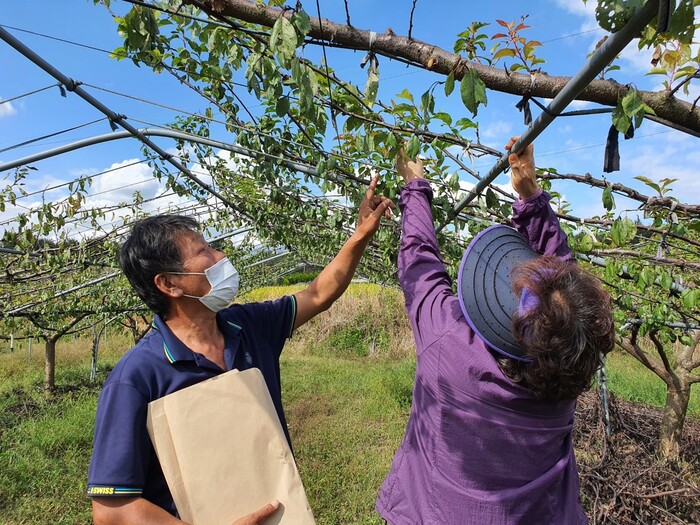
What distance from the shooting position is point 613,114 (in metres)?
1.00

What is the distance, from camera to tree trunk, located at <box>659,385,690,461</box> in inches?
164

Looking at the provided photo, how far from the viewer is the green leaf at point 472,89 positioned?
1.06 meters

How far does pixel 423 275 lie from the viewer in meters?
1.47

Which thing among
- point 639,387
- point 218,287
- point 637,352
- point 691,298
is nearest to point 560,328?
point 218,287

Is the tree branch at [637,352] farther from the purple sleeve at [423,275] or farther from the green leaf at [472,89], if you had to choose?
the green leaf at [472,89]

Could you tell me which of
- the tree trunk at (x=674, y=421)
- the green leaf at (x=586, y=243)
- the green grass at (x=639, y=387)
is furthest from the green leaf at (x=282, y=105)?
the green grass at (x=639, y=387)

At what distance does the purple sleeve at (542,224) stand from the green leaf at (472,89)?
607 millimetres

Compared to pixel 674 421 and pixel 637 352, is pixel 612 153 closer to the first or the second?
pixel 637 352

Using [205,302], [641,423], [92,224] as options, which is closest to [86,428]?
[92,224]

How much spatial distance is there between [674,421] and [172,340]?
4.66 metres

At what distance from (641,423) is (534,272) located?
16.3ft

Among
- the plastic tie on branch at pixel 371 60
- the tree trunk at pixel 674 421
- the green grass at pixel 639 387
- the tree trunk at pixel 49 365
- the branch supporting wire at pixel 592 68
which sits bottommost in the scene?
the green grass at pixel 639 387

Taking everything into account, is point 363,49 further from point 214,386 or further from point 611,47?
point 214,386

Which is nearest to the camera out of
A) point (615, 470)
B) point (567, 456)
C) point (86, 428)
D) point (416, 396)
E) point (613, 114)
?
point (613, 114)
